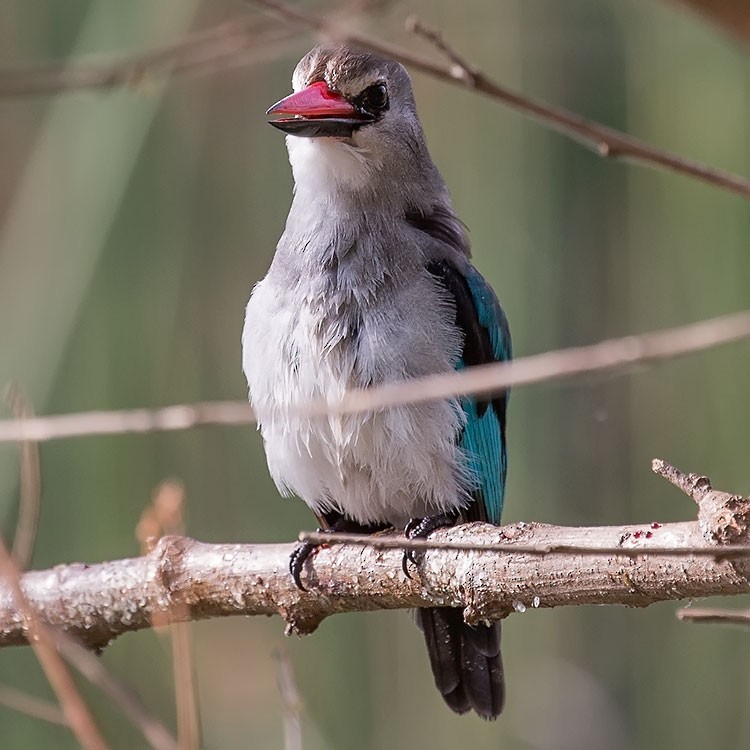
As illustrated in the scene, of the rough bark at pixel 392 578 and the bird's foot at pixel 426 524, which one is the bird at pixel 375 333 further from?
the rough bark at pixel 392 578

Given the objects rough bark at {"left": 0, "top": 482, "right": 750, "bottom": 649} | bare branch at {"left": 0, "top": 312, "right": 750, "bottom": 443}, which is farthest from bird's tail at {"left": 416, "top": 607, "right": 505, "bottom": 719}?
bare branch at {"left": 0, "top": 312, "right": 750, "bottom": 443}

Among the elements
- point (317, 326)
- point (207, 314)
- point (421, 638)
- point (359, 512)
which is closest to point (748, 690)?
point (421, 638)

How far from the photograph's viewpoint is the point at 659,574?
68.0 inches

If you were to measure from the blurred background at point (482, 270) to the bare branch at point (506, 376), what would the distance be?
182 centimetres

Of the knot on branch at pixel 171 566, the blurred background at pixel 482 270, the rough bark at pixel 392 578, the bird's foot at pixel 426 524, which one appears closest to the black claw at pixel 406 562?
the rough bark at pixel 392 578

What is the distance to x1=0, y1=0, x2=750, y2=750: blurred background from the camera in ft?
11.5

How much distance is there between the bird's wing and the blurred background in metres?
0.66

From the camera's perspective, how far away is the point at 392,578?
88.0 inches

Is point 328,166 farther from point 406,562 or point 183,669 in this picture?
point 183,669

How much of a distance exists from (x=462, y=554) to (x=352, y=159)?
1.08 metres

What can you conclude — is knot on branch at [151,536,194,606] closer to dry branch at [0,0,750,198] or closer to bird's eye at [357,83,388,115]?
dry branch at [0,0,750,198]

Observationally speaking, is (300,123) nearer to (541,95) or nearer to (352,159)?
(352,159)

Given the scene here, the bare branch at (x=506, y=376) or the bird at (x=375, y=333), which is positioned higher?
the bird at (x=375, y=333)

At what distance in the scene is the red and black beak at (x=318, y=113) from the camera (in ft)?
8.60
